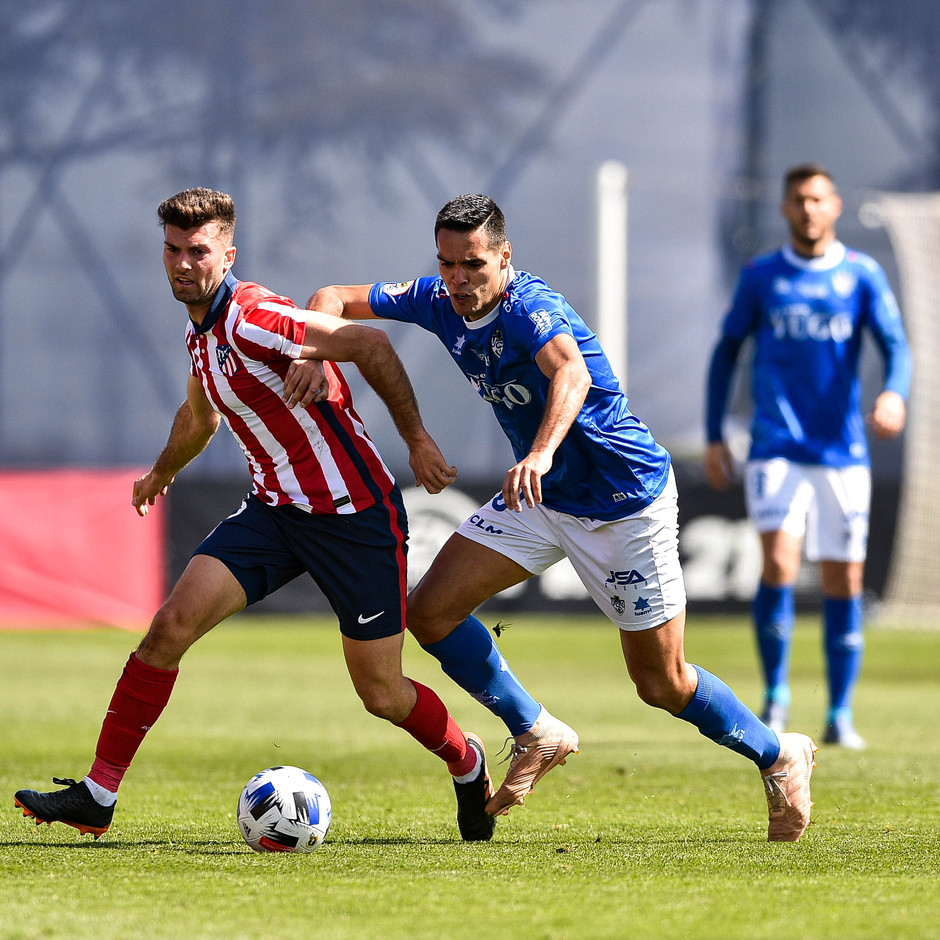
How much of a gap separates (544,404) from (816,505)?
313 centimetres

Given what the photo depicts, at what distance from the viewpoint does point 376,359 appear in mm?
4406

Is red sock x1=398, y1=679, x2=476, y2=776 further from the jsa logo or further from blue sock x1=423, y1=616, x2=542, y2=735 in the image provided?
the jsa logo

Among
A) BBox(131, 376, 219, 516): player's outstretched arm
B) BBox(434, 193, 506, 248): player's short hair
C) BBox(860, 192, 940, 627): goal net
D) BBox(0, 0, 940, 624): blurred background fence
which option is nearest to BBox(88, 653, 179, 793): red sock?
BBox(131, 376, 219, 516): player's outstretched arm

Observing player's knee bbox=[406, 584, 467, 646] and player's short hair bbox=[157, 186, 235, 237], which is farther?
player's knee bbox=[406, 584, 467, 646]

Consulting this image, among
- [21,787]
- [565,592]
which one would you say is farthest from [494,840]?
[565,592]

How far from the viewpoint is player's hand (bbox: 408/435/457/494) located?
4301 mm

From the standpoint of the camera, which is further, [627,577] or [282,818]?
[627,577]

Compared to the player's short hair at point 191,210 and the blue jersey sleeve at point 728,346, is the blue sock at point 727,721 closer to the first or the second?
the player's short hair at point 191,210

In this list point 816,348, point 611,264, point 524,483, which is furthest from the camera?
point 611,264

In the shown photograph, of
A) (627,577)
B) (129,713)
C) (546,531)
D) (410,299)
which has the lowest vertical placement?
(129,713)

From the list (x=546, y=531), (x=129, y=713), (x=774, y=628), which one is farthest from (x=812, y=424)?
(x=129, y=713)

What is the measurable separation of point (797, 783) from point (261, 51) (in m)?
17.9

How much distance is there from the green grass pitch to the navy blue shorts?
27.4 inches

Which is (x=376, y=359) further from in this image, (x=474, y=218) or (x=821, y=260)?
(x=821, y=260)
